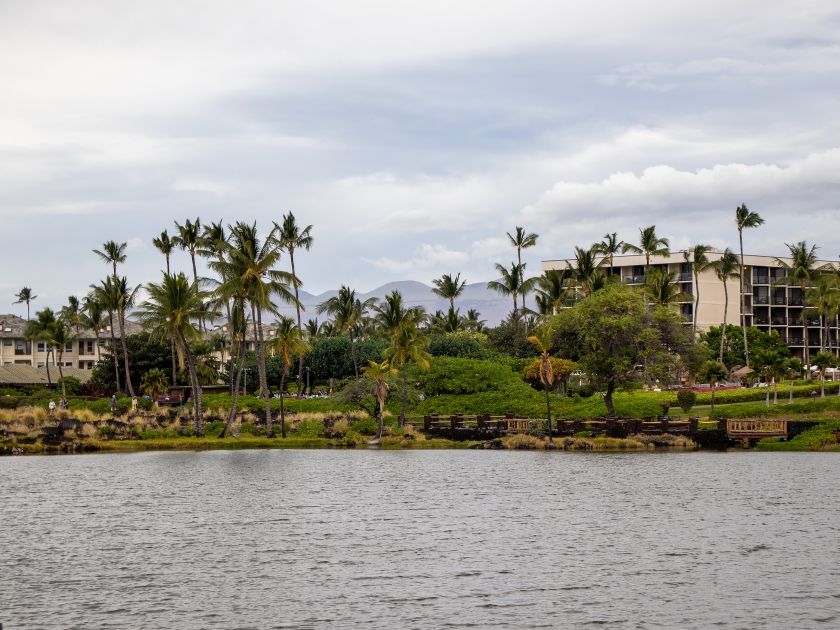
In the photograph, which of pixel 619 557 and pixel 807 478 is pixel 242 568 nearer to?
pixel 619 557

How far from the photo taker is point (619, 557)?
27453 mm

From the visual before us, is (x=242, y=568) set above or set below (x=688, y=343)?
below

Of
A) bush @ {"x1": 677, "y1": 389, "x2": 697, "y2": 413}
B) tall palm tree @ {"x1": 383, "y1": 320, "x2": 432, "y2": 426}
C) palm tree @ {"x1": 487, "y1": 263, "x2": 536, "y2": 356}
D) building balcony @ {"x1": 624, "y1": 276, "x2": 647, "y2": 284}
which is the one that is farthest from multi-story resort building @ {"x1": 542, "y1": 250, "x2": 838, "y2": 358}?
tall palm tree @ {"x1": 383, "y1": 320, "x2": 432, "y2": 426}

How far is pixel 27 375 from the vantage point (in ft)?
411

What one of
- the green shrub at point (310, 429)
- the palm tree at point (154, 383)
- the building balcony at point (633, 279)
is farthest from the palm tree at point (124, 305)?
the building balcony at point (633, 279)

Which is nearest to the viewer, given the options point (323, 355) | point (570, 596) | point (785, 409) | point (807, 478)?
point (570, 596)

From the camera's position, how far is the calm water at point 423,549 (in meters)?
21.3

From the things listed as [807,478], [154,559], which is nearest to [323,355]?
[807,478]

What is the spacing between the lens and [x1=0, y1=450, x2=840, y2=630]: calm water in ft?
69.9

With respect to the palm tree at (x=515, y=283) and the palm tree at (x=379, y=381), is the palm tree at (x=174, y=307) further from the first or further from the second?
the palm tree at (x=515, y=283)

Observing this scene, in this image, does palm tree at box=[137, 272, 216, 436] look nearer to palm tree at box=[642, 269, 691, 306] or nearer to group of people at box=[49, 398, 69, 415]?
group of people at box=[49, 398, 69, 415]

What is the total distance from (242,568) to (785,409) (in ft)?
181

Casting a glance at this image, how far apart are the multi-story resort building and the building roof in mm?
70173

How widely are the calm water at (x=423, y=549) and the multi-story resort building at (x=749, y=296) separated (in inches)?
3476
